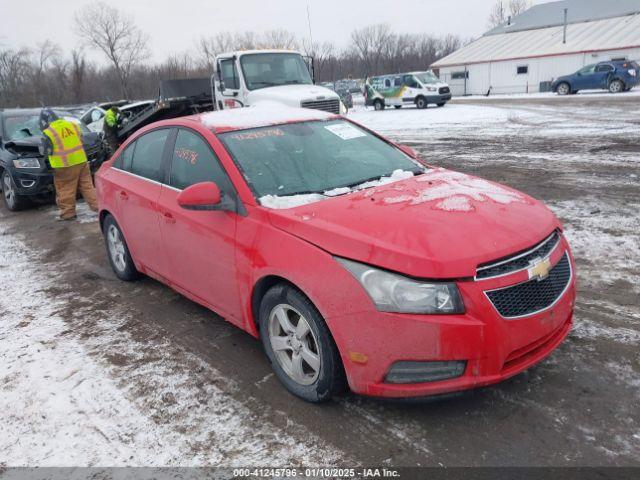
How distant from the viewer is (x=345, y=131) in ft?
13.8

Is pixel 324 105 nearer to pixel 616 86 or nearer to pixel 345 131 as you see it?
pixel 345 131

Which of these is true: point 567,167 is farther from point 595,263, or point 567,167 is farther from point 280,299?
point 280,299

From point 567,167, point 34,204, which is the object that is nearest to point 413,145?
point 567,167

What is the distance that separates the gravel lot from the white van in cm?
2287

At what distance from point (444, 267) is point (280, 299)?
3.29 feet

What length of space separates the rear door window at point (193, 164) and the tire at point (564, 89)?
3109cm

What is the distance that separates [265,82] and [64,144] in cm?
542

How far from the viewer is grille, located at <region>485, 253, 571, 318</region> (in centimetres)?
246

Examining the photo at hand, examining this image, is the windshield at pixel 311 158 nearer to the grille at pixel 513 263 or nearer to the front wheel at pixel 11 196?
the grille at pixel 513 263

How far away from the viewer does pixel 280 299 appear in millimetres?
2941

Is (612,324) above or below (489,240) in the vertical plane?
below

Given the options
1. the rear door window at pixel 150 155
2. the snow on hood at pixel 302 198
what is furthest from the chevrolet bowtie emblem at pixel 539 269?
the rear door window at pixel 150 155

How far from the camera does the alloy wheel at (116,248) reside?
200 inches

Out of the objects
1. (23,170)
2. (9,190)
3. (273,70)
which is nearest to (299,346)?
(23,170)
